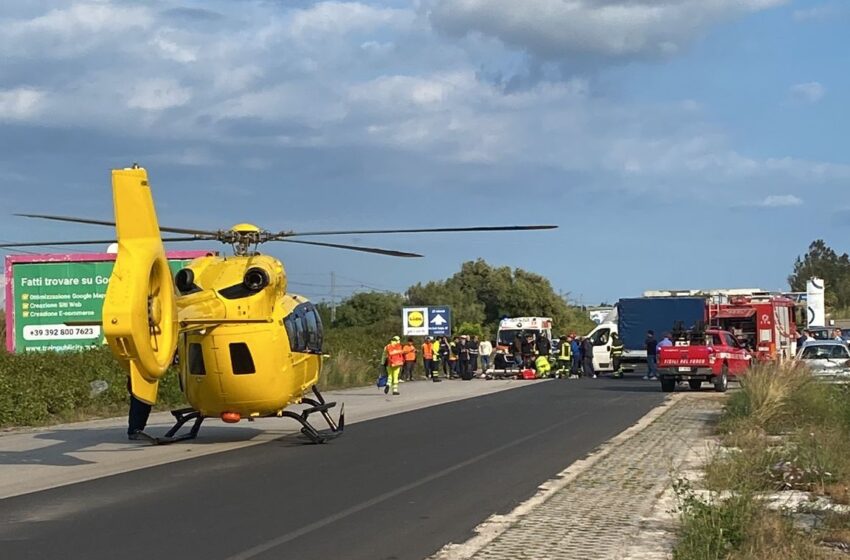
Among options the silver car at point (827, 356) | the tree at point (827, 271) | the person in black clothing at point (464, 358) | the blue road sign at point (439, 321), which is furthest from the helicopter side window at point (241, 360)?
the tree at point (827, 271)

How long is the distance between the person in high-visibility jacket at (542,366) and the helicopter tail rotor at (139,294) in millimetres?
32627

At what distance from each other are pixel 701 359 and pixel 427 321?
71.9ft

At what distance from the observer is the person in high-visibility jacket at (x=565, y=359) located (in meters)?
45.1

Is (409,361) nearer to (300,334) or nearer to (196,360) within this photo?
(300,334)

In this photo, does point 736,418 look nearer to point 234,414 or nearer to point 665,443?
point 665,443

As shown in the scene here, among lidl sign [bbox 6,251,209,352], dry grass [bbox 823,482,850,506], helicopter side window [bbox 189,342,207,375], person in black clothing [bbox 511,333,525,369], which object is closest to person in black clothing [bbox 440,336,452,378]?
person in black clothing [bbox 511,333,525,369]

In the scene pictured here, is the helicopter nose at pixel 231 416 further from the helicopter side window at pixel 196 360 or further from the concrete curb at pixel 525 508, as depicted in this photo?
the concrete curb at pixel 525 508

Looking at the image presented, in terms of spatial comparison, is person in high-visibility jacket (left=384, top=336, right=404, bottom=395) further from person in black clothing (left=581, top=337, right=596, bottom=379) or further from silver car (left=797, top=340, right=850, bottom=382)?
person in black clothing (left=581, top=337, right=596, bottom=379)

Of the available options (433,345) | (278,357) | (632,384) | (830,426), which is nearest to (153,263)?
(278,357)

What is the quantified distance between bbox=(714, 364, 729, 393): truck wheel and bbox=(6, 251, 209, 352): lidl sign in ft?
50.7

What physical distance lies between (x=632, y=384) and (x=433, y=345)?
31.7 ft

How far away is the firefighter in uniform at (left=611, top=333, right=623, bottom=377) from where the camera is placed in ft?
143

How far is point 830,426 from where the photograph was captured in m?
16.9

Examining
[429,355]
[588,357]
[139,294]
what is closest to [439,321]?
[429,355]
